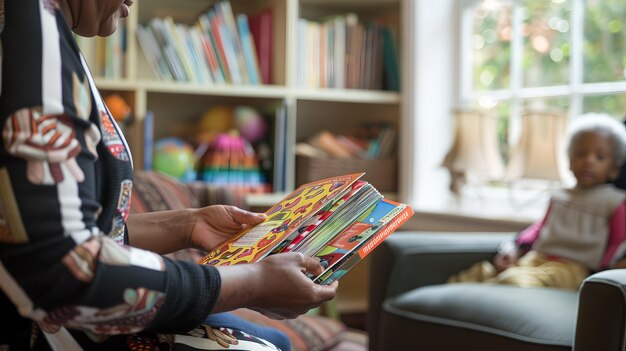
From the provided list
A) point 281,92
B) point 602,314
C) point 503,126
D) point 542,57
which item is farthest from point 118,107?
point 602,314

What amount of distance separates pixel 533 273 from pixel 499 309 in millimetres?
351

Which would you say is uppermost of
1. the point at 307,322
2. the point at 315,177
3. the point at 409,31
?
the point at 409,31

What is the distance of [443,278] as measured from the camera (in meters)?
2.19

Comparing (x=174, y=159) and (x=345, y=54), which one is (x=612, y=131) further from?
(x=174, y=159)

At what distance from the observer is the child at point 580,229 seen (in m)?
2.04

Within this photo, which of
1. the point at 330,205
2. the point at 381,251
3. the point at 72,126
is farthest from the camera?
the point at 381,251

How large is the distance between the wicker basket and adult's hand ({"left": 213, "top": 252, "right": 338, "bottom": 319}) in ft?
6.74

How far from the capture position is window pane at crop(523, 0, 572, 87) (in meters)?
2.81

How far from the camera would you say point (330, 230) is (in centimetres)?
100

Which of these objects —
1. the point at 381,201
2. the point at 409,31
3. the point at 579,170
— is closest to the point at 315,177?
the point at 409,31

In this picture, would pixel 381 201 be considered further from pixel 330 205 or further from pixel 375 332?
pixel 375 332

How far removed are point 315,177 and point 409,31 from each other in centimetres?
70

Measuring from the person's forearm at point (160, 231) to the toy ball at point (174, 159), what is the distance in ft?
5.38

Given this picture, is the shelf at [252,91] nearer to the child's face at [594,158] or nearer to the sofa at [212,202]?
the sofa at [212,202]
